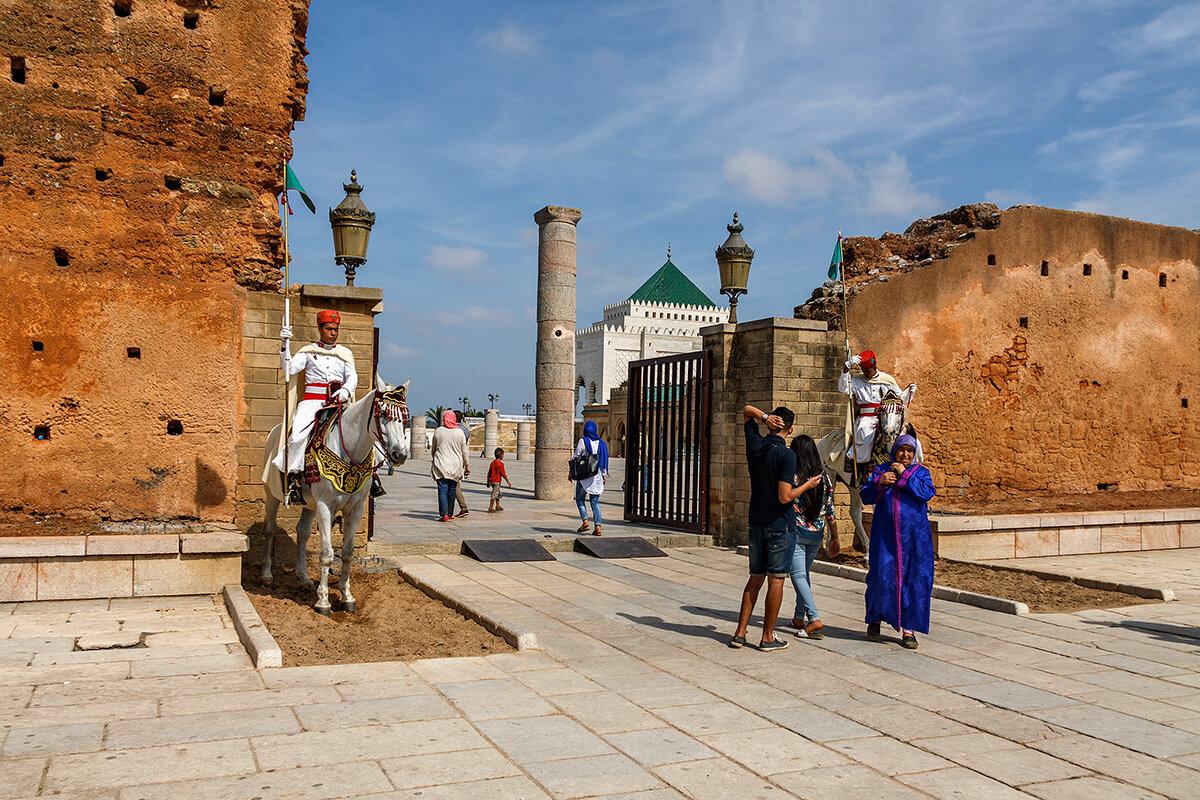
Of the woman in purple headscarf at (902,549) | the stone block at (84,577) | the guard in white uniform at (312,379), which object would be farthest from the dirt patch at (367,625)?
the woman in purple headscarf at (902,549)

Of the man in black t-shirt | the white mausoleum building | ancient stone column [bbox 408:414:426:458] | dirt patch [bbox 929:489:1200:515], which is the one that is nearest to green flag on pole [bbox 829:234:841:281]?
dirt patch [bbox 929:489:1200:515]

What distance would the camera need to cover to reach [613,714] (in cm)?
470

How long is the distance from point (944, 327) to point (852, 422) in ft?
11.2

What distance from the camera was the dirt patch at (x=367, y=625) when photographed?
5938mm

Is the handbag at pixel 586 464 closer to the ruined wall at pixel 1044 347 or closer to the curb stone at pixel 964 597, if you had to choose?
the curb stone at pixel 964 597

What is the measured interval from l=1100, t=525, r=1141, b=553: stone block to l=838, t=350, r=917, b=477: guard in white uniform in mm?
4042

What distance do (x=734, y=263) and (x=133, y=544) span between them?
8531mm

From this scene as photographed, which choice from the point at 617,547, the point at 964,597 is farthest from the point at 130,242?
the point at 964,597

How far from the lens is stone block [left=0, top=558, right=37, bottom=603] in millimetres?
7191

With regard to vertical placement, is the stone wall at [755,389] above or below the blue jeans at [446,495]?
above

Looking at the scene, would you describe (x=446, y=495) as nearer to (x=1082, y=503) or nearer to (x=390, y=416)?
(x=390, y=416)

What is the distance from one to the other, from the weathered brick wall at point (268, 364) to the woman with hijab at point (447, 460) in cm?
385

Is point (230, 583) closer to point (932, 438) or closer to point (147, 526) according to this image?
point (147, 526)

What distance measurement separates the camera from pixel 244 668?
548cm
